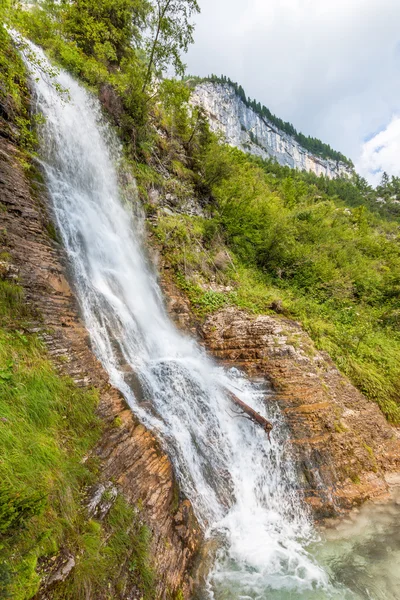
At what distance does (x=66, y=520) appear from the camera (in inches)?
120

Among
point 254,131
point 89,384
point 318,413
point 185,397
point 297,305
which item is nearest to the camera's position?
point 89,384

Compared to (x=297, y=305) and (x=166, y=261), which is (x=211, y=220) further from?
(x=297, y=305)

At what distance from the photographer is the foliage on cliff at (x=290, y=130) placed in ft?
330

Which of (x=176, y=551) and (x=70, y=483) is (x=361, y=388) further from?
(x=70, y=483)

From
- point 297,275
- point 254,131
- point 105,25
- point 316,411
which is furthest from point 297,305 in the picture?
point 254,131

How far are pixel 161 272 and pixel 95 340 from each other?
4793 mm

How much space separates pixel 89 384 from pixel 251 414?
3774 mm

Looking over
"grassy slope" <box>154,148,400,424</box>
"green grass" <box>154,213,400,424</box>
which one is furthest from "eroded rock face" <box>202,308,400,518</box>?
"grassy slope" <box>154,148,400,424</box>

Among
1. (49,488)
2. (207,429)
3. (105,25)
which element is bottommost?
(207,429)

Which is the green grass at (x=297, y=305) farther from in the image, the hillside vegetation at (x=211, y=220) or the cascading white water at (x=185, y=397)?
the cascading white water at (x=185, y=397)

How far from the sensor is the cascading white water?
4.67m

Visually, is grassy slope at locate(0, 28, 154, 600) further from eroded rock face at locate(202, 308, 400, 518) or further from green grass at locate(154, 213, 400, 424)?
green grass at locate(154, 213, 400, 424)

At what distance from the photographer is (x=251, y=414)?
641 cm

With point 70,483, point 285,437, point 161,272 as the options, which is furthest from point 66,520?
point 161,272
